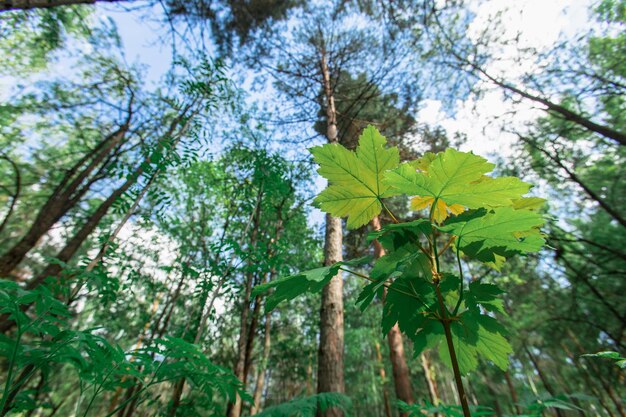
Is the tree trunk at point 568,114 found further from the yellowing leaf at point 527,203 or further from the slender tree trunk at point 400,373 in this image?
the yellowing leaf at point 527,203

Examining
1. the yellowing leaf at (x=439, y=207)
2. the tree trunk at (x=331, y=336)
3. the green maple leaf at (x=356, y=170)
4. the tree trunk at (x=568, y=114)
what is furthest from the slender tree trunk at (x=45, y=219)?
the tree trunk at (x=568, y=114)

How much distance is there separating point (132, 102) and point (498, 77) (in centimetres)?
1010

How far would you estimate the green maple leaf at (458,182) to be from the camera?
576mm

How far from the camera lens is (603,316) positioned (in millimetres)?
6980

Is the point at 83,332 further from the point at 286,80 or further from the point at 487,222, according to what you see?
the point at 286,80

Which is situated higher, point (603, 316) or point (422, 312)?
point (603, 316)

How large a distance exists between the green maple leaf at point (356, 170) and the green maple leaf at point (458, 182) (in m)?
0.09

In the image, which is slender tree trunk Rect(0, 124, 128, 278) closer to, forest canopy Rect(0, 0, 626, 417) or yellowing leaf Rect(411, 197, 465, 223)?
forest canopy Rect(0, 0, 626, 417)

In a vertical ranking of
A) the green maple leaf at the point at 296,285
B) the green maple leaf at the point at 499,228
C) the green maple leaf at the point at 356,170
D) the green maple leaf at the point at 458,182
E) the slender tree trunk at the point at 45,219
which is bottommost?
the green maple leaf at the point at 296,285

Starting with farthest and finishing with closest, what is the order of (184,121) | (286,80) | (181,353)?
(286,80) < (184,121) < (181,353)

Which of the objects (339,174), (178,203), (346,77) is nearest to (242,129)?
(178,203)

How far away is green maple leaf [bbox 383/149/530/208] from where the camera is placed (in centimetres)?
58

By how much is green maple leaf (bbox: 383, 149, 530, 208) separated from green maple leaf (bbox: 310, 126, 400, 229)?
0.09 meters

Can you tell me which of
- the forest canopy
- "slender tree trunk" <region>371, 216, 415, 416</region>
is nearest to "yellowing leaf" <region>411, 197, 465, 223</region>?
the forest canopy
